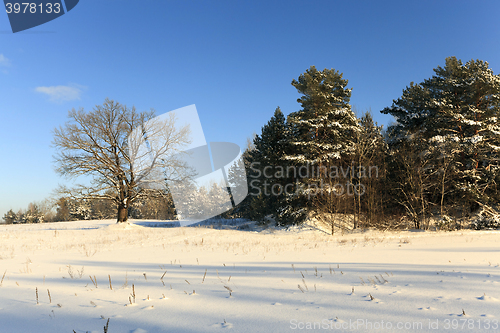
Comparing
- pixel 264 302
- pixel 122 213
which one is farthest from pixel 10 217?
pixel 264 302

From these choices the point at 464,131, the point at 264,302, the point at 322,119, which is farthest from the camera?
the point at 464,131

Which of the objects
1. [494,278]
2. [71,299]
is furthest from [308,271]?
[71,299]

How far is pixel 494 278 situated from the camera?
4.35 metres

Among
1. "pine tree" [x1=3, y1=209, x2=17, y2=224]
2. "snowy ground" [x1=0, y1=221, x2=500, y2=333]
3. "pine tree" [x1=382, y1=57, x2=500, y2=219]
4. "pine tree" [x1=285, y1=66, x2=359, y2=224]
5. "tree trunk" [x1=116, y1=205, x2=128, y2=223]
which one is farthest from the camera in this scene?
"pine tree" [x1=3, y1=209, x2=17, y2=224]

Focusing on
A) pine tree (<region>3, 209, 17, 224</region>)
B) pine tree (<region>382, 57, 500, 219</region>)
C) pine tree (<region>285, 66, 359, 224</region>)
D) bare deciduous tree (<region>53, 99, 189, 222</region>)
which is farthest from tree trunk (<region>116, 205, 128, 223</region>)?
pine tree (<region>3, 209, 17, 224</region>)

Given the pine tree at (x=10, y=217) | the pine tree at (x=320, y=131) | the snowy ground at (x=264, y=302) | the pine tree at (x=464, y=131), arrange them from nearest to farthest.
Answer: the snowy ground at (x=264, y=302), the pine tree at (x=464, y=131), the pine tree at (x=320, y=131), the pine tree at (x=10, y=217)

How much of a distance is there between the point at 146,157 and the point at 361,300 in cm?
2222

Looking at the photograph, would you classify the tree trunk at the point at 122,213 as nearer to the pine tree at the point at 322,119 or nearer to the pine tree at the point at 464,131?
the pine tree at the point at 322,119

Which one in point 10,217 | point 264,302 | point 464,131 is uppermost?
point 464,131

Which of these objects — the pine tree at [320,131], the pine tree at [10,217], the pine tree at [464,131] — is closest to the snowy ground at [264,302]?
the pine tree at [320,131]

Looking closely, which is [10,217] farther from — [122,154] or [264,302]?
[264,302]

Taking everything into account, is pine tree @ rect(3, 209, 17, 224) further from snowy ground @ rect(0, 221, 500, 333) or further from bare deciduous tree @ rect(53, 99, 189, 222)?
snowy ground @ rect(0, 221, 500, 333)

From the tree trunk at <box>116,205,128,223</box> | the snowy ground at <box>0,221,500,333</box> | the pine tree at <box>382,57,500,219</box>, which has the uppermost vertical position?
the pine tree at <box>382,57,500,219</box>

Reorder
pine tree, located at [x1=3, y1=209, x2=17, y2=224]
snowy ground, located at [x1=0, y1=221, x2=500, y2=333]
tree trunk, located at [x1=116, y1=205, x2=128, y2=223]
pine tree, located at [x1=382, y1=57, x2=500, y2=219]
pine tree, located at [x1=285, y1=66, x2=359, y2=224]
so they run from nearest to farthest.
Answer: snowy ground, located at [x1=0, y1=221, x2=500, y2=333] → pine tree, located at [x1=382, y1=57, x2=500, y2=219] → pine tree, located at [x1=285, y1=66, x2=359, y2=224] → tree trunk, located at [x1=116, y1=205, x2=128, y2=223] → pine tree, located at [x1=3, y1=209, x2=17, y2=224]
